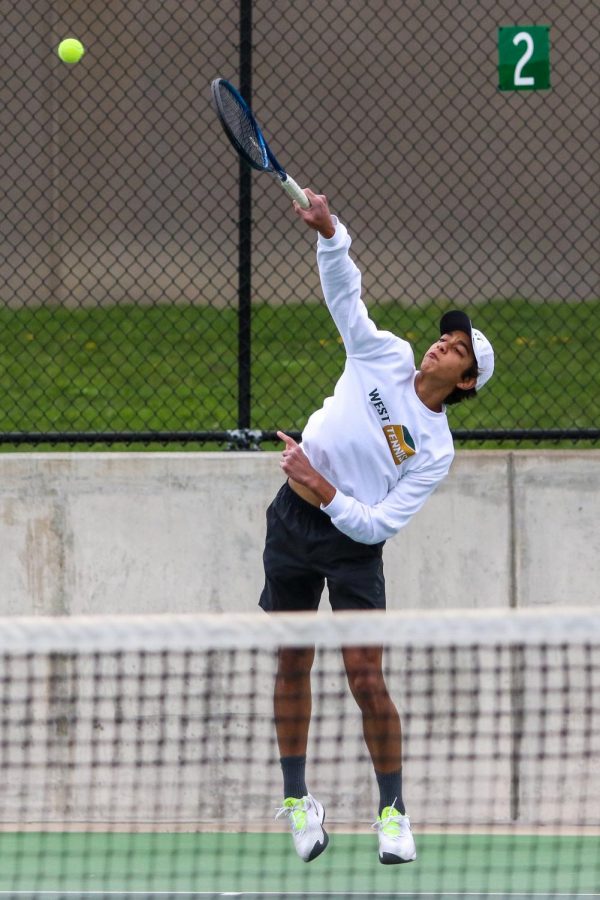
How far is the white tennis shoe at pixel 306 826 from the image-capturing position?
15.6 ft

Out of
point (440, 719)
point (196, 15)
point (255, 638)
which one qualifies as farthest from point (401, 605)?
point (196, 15)

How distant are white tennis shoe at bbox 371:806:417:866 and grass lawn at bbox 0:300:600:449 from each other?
101 inches

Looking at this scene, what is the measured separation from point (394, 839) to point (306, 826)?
274 millimetres

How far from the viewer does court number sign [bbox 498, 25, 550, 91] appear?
6.29 metres

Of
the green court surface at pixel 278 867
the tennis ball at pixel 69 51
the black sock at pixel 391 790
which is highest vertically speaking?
the tennis ball at pixel 69 51

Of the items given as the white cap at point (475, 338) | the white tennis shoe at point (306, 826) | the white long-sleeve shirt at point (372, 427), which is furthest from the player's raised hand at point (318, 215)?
the white tennis shoe at point (306, 826)

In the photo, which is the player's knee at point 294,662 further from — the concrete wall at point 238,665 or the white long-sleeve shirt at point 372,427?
the concrete wall at point 238,665

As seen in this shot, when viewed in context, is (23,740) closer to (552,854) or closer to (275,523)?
(275,523)

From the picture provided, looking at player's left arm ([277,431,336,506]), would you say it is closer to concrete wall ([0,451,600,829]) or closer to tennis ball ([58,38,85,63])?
concrete wall ([0,451,600,829])

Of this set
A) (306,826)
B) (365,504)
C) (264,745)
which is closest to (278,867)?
(306,826)

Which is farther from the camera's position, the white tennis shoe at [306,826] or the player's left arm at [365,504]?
the white tennis shoe at [306,826]

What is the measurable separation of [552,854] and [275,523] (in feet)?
4.75

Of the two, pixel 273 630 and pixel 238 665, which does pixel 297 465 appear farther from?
pixel 238 665

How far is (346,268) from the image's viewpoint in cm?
473
